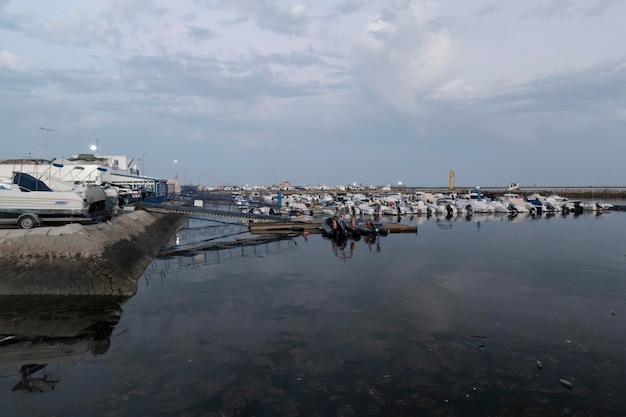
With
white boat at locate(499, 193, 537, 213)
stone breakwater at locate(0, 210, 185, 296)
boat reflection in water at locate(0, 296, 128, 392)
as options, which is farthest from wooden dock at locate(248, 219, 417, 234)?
white boat at locate(499, 193, 537, 213)

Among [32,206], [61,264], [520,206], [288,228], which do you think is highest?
[32,206]

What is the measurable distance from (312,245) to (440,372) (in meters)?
25.3

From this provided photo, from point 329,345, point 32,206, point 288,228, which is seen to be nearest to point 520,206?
point 288,228

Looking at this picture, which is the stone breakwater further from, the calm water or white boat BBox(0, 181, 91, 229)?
white boat BBox(0, 181, 91, 229)

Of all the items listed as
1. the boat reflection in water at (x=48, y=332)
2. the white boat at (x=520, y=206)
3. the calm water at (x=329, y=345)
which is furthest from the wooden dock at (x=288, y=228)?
the white boat at (x=520, y=206)

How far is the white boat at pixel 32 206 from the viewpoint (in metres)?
21.7

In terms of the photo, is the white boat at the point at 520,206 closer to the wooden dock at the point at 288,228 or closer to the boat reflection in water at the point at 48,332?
the wooden dock at the point at 288,228

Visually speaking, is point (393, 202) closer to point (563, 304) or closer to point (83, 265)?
point (563, 304)

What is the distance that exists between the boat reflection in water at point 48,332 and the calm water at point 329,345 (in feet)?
0.24

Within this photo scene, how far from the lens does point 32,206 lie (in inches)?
867

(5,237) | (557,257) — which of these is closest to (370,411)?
(5,237)

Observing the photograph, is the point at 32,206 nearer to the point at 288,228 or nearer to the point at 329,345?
the point at 329,345

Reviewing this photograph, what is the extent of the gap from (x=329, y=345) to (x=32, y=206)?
18931 millimetres

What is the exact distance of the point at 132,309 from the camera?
17188mm
